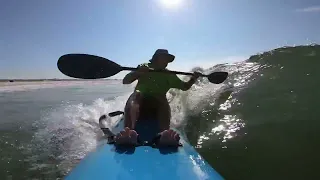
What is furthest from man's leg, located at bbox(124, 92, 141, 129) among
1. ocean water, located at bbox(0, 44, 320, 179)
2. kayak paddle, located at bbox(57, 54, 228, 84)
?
ocean water, located at bbox(0, 44, 320, 179)

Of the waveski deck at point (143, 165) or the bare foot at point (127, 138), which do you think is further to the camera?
the bare foot at point (127, 138)

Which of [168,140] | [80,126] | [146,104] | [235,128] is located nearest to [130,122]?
[146,104]

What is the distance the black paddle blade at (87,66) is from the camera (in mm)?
5023

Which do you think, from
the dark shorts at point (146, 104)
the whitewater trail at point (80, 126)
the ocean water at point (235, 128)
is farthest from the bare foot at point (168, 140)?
the whitewater trail at point (80, 126)

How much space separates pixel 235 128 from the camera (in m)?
6.66

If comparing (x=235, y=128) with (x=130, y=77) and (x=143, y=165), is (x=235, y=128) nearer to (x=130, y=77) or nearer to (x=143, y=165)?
(x=130, y=77)

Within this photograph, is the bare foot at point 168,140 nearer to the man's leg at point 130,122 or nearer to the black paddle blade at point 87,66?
the man's leg at point 130,122

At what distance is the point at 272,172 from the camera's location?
15.5ft

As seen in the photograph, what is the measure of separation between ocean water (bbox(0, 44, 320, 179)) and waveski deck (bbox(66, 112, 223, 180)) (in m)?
1.52

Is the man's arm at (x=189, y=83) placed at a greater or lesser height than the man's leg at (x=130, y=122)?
greater

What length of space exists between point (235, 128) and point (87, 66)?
3316 mm

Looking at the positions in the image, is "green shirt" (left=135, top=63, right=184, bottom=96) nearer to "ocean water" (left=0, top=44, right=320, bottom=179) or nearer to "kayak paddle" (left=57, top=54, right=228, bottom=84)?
"kayak paddle" (left=57, top=54, right=228, bottom=84)

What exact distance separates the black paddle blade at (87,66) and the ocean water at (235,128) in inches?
49.8

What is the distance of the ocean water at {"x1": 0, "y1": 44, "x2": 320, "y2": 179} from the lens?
5016mm
